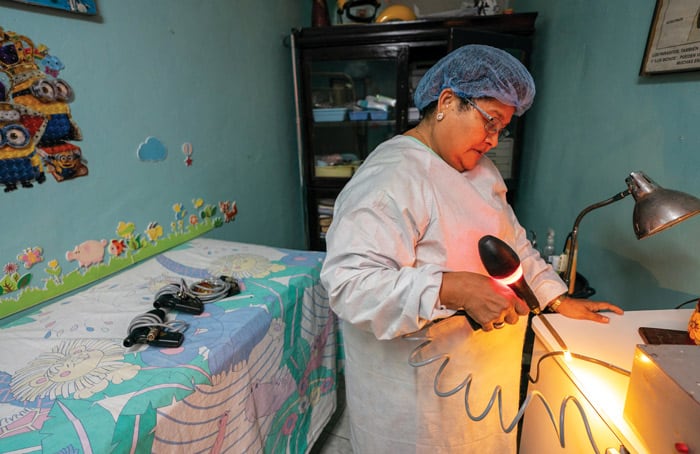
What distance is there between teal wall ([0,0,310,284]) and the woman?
0.93 metres

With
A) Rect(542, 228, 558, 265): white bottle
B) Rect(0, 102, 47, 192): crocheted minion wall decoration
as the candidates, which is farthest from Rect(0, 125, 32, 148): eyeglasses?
Rect(542, 228, 558, 265): white bottle

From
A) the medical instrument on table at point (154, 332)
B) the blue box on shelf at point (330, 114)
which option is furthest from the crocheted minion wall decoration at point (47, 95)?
the blue box on shelf at point (330, 114)

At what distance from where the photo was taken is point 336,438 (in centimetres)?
153

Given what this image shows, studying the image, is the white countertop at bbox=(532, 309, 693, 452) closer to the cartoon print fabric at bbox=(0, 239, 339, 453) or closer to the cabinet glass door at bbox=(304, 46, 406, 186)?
the cartoon print fabric at bbox=(0, 239, 339, 453)

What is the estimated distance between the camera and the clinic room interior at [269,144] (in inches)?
37.3

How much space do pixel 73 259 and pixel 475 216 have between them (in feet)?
4.11

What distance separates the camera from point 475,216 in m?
0.86

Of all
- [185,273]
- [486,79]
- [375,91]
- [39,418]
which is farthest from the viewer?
[375,91]

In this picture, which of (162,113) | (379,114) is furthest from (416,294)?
(379,114)

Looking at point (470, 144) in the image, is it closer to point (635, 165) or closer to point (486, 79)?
point (486, 79)

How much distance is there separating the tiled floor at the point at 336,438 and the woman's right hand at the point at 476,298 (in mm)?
1143

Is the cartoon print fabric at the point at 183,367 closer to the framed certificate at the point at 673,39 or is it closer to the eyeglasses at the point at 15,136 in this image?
the eyeglasses at the point at 15,136

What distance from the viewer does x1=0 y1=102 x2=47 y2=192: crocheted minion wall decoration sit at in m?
0.96

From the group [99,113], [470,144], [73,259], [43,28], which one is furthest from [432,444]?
[43,28]
